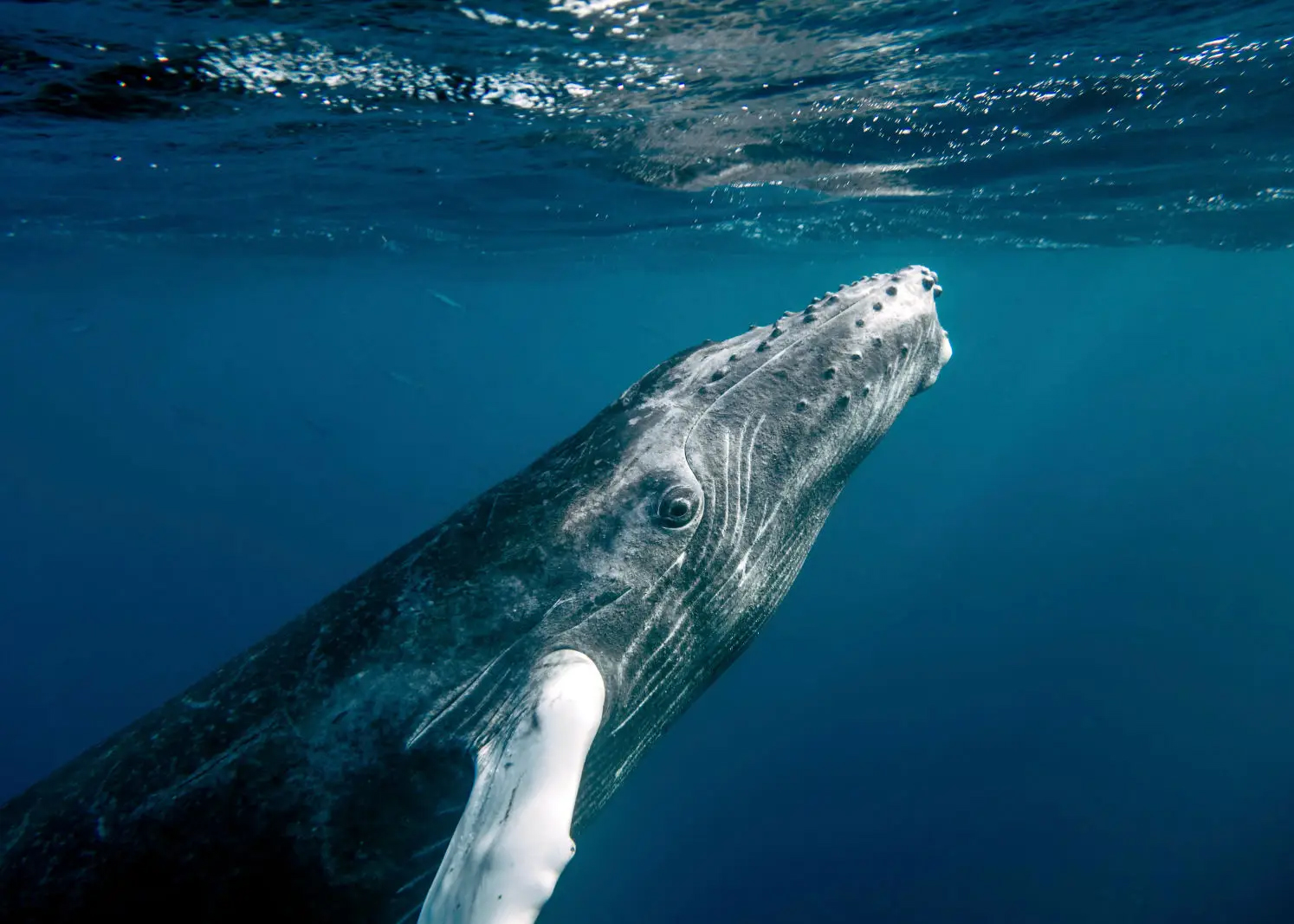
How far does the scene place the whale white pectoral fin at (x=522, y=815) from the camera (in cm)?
257

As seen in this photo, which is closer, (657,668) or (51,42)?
(657,668)

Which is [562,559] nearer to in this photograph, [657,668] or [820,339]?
[657,668]

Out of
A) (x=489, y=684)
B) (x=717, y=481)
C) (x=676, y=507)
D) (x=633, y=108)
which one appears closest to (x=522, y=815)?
(x=489, y=684)

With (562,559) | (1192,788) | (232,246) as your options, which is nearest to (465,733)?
(562,559)

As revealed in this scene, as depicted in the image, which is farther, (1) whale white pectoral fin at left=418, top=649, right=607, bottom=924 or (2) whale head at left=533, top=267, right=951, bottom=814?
(2) whale head at left=533, top=267, right=951, bottom=814

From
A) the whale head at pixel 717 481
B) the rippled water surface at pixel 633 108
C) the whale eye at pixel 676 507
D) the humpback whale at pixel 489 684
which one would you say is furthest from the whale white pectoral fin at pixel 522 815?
the rippled water surface at pixel 633 108

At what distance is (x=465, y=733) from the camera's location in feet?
12.1

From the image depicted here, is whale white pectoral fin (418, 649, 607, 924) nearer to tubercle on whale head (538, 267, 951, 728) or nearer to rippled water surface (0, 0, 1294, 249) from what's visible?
tubercle on whale head (538, 267, 951, 728)

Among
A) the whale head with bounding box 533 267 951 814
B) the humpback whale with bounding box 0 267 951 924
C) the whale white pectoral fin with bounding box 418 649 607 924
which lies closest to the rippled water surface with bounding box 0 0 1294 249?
the whale head with bounding box 533 267 951 814

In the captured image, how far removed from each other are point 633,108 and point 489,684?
1062cm

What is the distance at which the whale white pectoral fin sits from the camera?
101 inches

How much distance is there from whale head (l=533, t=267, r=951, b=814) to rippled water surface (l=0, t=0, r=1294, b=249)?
506 centimetres

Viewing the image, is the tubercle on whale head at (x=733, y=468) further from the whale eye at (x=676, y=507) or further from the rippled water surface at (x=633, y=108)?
the rippled water surface at (x=633, y=108)

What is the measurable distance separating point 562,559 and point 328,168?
48.3ft
